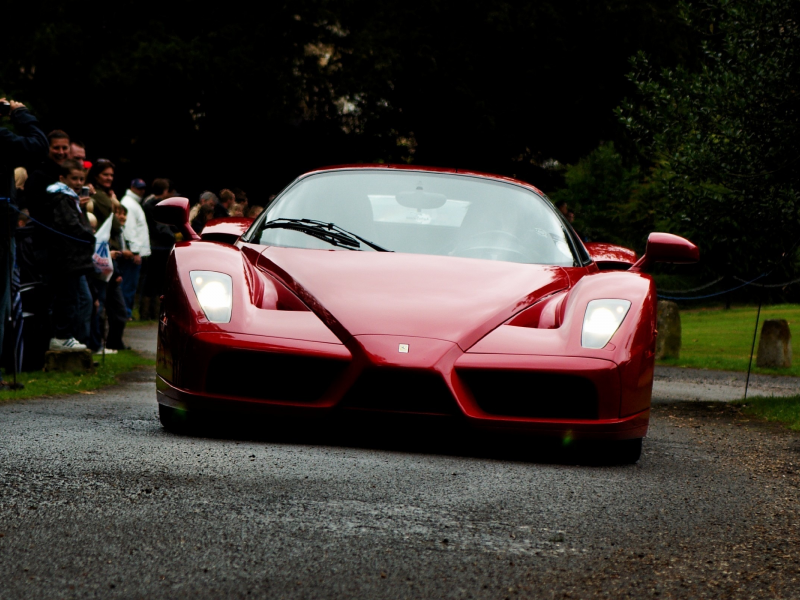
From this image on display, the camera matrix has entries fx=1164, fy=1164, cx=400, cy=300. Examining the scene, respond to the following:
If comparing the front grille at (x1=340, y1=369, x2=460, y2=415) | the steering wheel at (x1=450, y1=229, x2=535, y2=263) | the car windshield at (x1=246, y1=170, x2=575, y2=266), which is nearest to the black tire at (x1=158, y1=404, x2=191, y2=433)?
the front grille at (x1=340, y1=369, x2=460, y2=415)

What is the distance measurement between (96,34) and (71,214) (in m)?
16.7

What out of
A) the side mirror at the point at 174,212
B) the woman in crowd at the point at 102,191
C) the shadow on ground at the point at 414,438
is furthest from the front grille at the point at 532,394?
the woman in crowd at the point at 102,191

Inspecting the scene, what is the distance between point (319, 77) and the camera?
84.9ft

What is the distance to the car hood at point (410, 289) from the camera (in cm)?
498

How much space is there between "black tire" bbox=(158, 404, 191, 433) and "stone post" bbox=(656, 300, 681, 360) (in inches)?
477

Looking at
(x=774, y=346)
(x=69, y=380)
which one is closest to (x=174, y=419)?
(x=69, y=380)

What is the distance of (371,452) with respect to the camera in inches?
197

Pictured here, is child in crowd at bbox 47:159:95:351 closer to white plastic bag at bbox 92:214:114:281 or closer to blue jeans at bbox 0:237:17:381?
white plastic bag at bbox 92:214:114:281

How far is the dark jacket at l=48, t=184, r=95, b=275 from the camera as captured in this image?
31.5 feet

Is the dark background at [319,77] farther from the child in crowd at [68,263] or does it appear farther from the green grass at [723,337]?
the child in crowd at [68,263]

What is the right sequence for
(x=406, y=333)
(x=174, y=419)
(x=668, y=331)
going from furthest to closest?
1. (x=668, y=331)
2. (x=174, y=419)
3. (x=406, y=333)

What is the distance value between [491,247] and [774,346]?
10.7m

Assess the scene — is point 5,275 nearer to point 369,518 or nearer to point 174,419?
point 174,419

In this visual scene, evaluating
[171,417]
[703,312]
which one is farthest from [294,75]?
[171,417]
